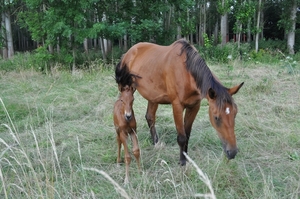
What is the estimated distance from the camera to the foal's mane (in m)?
2.52

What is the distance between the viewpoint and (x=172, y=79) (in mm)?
3283

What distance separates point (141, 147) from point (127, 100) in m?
1.24

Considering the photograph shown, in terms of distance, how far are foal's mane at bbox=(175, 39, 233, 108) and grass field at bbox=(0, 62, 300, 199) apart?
67cm

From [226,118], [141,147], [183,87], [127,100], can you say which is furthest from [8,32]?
[226,118]

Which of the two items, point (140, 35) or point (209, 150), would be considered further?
point (140, 35)

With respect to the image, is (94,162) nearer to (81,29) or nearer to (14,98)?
(14,98)

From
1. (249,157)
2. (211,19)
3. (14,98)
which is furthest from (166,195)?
(211,19)

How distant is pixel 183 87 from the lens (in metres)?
3.14

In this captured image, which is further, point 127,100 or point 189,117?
point 189,117

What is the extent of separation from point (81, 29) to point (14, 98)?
3.60 meters

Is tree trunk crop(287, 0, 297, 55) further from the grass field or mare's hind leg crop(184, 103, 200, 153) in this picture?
mare's hind leg crop(184, 103, 200, 153)

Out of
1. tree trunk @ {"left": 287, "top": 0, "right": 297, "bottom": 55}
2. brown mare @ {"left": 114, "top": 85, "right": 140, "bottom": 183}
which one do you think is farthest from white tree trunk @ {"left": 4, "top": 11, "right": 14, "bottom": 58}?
tree trunk @ {"left": 287, "top": 0, "right": 297, "bottom": 55}

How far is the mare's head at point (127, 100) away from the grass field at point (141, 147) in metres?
0.55

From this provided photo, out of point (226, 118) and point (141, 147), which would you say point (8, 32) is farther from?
point (226, 118)
